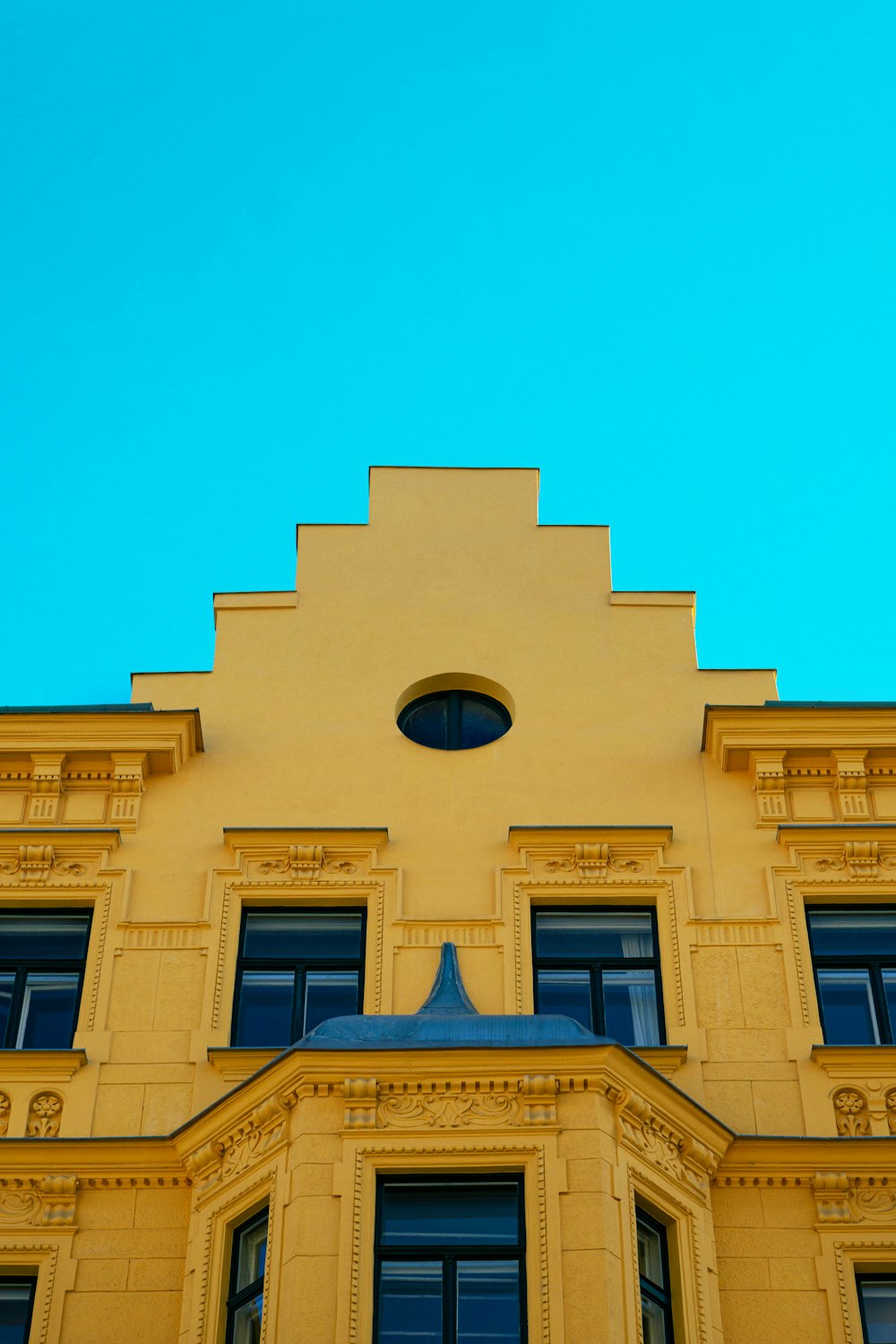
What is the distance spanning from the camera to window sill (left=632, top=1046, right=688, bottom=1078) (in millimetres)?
17812

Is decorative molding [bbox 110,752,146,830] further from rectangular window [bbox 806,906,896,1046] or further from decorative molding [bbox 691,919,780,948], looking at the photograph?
rectangular window [bbox 806,906,896,1046]

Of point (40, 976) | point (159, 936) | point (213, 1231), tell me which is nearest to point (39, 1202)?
point (213, 1231)

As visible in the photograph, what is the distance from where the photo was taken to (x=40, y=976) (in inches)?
745

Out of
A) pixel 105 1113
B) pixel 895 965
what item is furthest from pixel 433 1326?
pixel 895 965

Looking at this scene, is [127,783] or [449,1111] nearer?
[449,1111]

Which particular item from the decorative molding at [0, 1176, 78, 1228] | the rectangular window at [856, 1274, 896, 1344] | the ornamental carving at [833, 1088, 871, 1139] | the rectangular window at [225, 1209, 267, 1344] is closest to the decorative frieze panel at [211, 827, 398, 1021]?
the decorative molding at [0, 1176, 78, 1228]

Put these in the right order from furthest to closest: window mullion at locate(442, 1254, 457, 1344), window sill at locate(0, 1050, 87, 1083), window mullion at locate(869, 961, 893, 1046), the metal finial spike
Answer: window mullion at locate(869, 961, 893, 1046) < window sill at locate(0, 1050, 87, 1083) < the metal finial spike < window mullion at locate(442, 1254, 457, 1344)

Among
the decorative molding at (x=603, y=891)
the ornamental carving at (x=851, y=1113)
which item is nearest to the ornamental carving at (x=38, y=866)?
the decorative molding at (x=603, y=891)

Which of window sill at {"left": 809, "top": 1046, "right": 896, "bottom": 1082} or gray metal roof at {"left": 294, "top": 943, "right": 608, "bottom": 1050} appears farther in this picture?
window sill at {"left": 809, "top": 1046, "right": 896, "bottom": 1082}

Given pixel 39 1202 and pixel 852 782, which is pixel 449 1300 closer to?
pixel 39 1202

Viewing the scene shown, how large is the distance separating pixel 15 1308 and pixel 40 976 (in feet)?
10.7

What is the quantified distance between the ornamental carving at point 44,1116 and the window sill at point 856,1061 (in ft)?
21.5

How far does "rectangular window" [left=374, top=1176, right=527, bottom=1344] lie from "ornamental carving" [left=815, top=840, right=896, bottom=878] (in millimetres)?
5064

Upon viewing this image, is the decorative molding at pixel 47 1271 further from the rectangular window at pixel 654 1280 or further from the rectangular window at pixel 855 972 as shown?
the rectangular window at pixel 855 972
